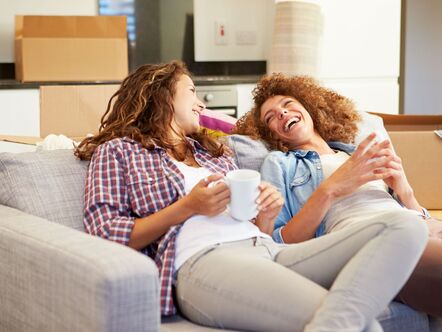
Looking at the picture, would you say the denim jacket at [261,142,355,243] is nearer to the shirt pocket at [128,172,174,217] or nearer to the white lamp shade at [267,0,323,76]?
the shirt pocket at [128,172,174,217]

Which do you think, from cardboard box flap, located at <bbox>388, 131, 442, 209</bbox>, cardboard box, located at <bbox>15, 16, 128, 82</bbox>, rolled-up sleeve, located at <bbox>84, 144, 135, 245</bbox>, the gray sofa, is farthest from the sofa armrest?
cardboard box, located at <bbox>15, 16, 128, 82</bbox>

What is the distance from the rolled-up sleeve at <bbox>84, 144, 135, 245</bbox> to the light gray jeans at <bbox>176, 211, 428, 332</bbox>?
0.19 metres

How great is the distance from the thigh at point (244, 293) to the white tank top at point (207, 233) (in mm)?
42

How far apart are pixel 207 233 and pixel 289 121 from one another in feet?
2.06

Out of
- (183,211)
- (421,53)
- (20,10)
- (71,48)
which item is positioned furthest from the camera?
(421,53)

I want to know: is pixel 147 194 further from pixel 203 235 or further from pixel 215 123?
pixel 215 123

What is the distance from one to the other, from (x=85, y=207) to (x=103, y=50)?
2176 millimetres

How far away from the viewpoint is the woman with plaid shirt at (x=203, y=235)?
1.39 metres

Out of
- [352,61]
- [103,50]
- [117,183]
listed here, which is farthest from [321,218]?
[352,61]

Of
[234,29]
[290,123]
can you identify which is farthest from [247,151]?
[234,29]

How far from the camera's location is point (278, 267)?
1485mm

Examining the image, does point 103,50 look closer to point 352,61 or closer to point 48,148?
point 352,61

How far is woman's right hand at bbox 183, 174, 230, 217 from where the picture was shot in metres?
1.59

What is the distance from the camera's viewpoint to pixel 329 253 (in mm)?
1543
